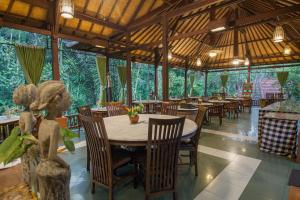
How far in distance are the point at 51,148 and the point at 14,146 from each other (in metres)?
0.20

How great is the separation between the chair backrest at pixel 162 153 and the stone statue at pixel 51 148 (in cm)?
93

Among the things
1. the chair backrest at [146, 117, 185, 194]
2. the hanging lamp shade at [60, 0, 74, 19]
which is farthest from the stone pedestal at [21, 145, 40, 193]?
the hanging lamp shade at [60, 0, 74, 19]

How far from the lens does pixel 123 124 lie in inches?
96.7

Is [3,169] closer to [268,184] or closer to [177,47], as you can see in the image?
[268,184]

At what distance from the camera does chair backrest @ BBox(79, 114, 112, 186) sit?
70.5 inches

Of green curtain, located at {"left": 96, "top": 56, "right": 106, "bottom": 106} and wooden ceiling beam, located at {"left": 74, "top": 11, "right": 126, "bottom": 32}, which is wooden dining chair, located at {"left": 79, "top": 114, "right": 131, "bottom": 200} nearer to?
wooden ceiling beam, located at {"left": 74, "top": 11, "right": 126, "bottom": 32}

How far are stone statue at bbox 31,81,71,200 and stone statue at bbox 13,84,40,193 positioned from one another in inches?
5.0

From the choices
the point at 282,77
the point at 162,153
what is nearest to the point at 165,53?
the point at 162,153

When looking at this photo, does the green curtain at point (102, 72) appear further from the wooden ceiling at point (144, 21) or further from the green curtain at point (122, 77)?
the green curtain at point (122, 77)

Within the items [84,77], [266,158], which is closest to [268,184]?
[266,158]

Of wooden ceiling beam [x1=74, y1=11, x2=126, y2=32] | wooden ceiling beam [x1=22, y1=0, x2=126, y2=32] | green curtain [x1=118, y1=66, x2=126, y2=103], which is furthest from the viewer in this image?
green curtain [x1=118, y1=66, x2=126, y2=103]

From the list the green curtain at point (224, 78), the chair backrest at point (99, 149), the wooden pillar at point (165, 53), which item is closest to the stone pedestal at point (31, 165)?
the chair backrest at point (99, 149)

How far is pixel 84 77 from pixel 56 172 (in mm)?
8906

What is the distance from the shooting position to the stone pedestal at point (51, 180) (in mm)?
791
